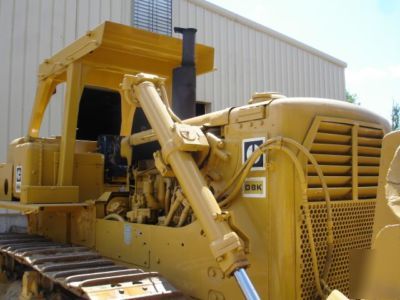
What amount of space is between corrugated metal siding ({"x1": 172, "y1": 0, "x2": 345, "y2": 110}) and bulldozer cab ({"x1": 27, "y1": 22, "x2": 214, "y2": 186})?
6.30 meters

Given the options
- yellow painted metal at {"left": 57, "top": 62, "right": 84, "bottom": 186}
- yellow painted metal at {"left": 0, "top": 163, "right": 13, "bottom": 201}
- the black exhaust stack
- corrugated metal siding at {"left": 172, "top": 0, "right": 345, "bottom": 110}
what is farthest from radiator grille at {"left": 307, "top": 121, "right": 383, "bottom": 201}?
corrugated metal siding at {"left": 172, "top": 0, "right": 345, "bottom": 110}

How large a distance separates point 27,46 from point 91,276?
7313mm

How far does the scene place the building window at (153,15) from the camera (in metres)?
11.0

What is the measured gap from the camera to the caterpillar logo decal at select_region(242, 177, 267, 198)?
10.4ft

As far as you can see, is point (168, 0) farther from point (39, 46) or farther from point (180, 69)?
point (180, 69)

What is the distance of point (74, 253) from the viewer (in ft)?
13.2

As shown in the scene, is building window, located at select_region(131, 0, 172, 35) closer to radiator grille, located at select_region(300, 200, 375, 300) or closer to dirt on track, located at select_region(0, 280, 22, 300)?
dirt on track, located at select_region(0, 280, 22, 300)

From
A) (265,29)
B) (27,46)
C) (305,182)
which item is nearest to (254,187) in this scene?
(305,182)

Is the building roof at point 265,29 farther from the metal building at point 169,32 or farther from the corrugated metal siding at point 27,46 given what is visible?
the corrugated metal siding at point 27,46

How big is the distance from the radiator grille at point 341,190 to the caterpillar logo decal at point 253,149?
29cm

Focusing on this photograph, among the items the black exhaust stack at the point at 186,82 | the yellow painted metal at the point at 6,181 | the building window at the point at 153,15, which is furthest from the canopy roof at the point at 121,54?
the building window at the point at 153,15

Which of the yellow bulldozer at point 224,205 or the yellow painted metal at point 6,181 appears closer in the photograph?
the yellow bulldozer at point 224,205

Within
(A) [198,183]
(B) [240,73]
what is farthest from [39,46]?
(A) [198,183]

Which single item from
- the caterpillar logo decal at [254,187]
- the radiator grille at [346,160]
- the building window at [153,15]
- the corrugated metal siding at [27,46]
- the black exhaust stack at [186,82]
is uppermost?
the building window at [153,15]
